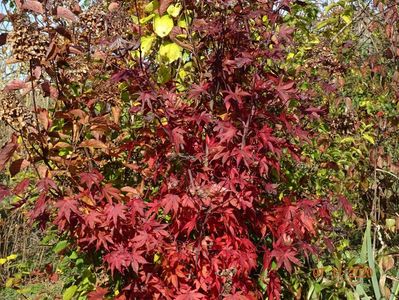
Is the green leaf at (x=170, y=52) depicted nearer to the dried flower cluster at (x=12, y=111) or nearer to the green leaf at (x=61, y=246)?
the dried flower cluster at (x=12, y=111)

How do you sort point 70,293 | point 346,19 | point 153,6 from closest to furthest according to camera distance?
point 153,6 < point 70,293 < point 346,19

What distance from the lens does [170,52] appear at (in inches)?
108

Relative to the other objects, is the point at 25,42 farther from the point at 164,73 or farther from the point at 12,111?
the point at 164,73

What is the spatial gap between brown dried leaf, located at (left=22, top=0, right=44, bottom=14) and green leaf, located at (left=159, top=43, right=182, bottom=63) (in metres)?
0.71

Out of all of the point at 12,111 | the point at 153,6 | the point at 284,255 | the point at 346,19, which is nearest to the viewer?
the point at 12,111

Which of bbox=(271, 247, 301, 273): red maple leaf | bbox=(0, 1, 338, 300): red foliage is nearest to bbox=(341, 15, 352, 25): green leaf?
bbox=(0, 1, 338, 300): red foliage

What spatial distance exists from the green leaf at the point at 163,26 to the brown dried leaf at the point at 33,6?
63cm

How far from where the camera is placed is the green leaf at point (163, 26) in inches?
105

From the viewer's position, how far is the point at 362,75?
4.32 metres

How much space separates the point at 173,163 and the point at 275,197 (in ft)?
2.39

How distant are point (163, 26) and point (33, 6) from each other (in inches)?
27.2

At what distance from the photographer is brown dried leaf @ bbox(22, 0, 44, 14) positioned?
7.15 feet

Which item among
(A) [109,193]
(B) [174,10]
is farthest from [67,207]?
(B) [174,10]

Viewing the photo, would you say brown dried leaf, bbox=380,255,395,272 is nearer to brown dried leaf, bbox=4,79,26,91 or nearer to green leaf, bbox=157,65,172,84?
green leaf, bbox=157,65,172,84
